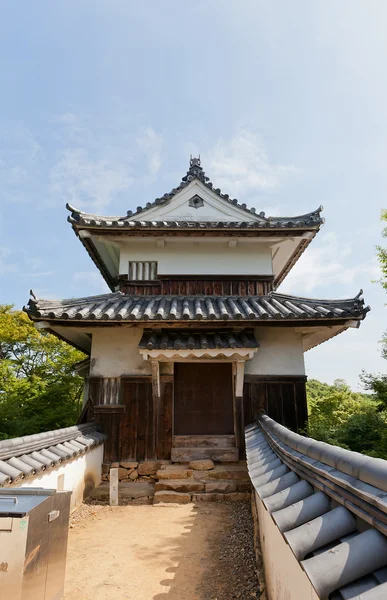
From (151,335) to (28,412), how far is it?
408 inches

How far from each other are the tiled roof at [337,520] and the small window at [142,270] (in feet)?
27.0

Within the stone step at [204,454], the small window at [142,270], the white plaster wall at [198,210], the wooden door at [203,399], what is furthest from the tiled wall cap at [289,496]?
the white plaster wall at [198,210]

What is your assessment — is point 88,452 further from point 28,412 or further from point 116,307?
point 28,412

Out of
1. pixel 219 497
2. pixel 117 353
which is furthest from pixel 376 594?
pixel 117 353

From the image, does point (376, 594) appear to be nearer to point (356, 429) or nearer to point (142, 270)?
point (356, 429)

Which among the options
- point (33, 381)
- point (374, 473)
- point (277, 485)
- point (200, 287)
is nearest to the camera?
point (374, 473)

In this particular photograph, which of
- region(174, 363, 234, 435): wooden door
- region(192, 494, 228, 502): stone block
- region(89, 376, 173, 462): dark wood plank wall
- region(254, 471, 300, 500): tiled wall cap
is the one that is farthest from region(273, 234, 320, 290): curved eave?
region(254, 471, 300, 500): tiled wall cap

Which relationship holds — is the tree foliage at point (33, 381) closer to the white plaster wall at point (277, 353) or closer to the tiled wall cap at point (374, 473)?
the white plaster wall at point (277, 353)

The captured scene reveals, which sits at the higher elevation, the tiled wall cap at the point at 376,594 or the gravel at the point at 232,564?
the tiled wall cap at the point at 376,594

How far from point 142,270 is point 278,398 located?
17.1ft

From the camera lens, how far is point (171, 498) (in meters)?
7.46

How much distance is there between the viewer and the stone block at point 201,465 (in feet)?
26.8

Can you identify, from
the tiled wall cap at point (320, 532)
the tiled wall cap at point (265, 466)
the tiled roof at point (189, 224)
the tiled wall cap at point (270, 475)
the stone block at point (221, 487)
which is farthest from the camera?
the tiled roof at point (189, 224)

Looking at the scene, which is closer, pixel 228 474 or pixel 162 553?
pixel 162 553
